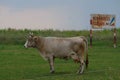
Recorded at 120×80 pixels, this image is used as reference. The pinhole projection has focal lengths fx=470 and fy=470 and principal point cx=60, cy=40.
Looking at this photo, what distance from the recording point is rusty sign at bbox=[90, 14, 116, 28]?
40812 millimetres

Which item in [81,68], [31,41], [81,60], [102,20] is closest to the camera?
[81,68]

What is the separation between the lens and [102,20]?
4116 centimetres

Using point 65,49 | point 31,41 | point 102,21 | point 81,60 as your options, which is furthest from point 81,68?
point 102,21

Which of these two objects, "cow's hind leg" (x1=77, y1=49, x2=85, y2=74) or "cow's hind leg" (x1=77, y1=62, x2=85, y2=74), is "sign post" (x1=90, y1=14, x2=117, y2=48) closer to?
"cow's hind leg" (x1=77, y1=49, x2=85, y2=74)

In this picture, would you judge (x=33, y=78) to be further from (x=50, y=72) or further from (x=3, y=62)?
(x=3, y=62)

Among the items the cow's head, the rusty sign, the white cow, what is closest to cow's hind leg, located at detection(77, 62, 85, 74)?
the white cow

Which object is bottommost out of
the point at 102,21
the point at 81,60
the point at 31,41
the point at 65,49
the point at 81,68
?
the point at 81,68

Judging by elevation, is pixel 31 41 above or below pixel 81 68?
above

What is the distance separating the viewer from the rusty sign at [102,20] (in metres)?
40.8

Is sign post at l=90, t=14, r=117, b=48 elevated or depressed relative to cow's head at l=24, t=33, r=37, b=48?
depressed

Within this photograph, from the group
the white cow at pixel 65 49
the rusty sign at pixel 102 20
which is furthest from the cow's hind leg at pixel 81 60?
the rusty sign at pixel 102 20

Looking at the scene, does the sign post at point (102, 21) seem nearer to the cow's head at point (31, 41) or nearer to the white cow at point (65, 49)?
the cow's head at point (31, 41)

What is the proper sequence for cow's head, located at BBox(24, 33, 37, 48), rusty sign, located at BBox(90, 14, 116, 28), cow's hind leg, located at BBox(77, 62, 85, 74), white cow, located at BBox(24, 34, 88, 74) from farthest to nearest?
1. rusty sign, located at BBox(90, 14, 116, 28)
2. cow's head, located at BBox(24, 33, 37, 48)
3. white cow, located at BBox(24, 34, 88, 74)
4. cow's hind leg, located at BBox(77, 62, 85, 74)

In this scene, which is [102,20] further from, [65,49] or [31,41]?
[65,49]
